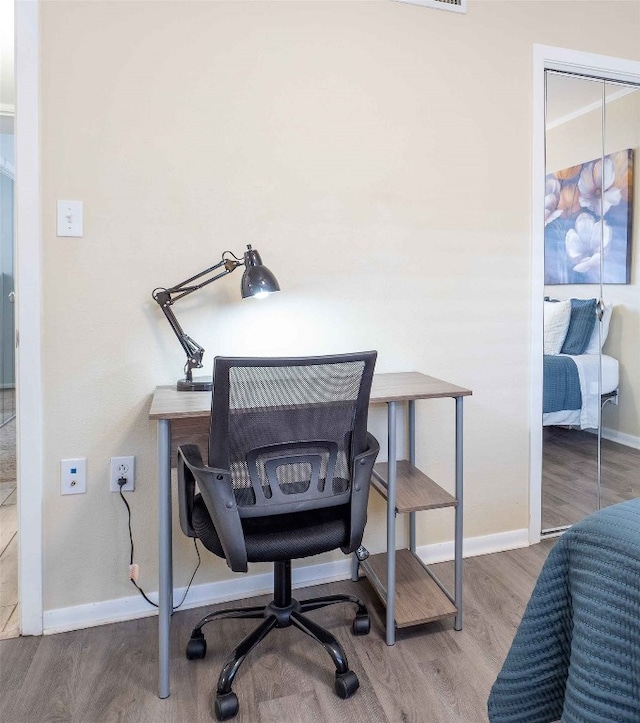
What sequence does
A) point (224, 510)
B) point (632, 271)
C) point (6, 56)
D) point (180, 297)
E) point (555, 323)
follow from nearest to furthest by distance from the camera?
point (224, 510)
point (180, 297)
point (555, 323)
point (632, 271)
point (6, 56)

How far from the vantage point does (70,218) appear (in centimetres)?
169

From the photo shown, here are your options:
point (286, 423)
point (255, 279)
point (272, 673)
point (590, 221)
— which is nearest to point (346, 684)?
point (272, 673)

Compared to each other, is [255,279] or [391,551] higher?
[255,279]

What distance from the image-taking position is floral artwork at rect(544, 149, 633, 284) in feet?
7.54

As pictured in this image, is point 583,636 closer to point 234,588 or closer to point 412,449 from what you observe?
point 412,449

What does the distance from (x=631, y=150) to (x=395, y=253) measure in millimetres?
1351

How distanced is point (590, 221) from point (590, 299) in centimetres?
36

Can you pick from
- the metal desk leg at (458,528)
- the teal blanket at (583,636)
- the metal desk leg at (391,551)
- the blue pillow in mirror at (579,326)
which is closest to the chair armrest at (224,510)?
the metal desk leg at (391,551)

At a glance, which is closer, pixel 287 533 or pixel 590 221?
pixel 287 533

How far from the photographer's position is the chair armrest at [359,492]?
1.40 m

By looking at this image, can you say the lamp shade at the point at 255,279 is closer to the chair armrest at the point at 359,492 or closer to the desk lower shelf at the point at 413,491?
the chair armrest at the point at 359,492

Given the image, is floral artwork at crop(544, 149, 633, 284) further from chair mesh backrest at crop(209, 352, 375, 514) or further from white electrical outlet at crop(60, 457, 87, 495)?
white electrical outlet at crop(60, 457, 87, 495)

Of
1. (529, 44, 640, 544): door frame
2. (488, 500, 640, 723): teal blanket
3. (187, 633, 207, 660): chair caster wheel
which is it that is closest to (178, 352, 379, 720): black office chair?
(187, 633, 207, 660): chair caster wheel

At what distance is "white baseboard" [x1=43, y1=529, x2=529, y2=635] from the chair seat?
62 centimetres
